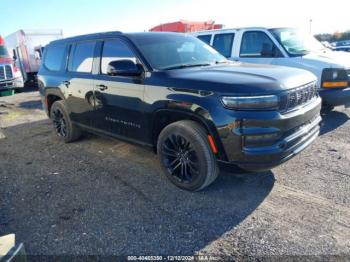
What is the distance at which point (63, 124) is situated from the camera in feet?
18.8

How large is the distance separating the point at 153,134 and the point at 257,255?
195 centimetres

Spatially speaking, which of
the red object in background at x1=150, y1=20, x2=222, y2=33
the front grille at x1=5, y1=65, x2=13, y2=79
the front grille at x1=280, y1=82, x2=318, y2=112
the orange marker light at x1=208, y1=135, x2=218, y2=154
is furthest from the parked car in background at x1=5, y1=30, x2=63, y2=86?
the front grille at x1=280, y1=82, x2=318, y2=112

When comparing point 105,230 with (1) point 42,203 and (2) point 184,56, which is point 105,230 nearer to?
(1) point 42,203

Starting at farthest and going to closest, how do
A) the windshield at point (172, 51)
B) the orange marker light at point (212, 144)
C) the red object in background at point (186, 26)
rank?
the red object in background at point (186, 26) → the windshield at point (172, 51) → the orange marker light at point (212, 144)

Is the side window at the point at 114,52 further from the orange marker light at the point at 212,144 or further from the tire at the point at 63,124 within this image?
the tire at the point at 63,124

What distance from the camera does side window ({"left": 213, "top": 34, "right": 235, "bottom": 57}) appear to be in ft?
23.4

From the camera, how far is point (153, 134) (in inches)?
150

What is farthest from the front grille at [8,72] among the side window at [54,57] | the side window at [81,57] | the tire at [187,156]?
the tire at [187,156]

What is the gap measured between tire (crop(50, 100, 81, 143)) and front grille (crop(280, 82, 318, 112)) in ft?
12.7

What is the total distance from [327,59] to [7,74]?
43.6ft

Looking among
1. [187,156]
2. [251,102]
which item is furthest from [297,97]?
[187,156]

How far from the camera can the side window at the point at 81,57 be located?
456 centimetres

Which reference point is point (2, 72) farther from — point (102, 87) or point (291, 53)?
point (291, 53)

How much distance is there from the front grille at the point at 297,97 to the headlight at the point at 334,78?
7.75 ft
